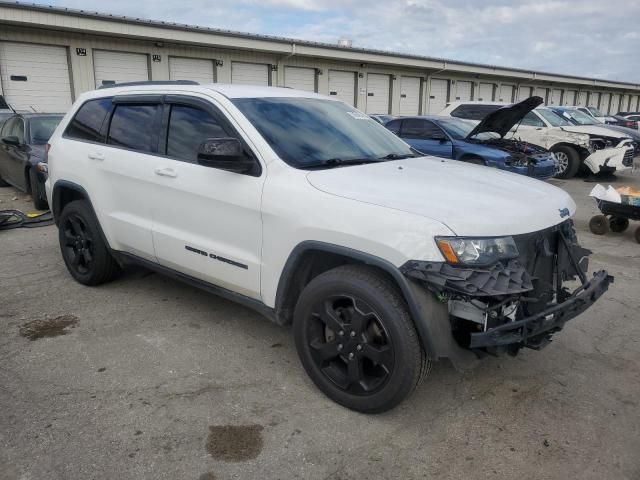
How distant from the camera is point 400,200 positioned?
2818 millimetres

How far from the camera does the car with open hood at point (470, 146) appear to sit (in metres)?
10.3

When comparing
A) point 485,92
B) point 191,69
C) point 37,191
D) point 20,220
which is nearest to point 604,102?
point 485,92

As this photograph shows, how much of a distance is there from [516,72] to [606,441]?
37.3 m

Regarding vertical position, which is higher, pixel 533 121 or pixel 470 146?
pixel 533 121

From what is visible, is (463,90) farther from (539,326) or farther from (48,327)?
(539,326)

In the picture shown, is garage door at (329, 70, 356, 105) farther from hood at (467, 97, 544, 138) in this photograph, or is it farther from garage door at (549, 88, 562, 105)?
garage door at (549, 88, 562, 105)

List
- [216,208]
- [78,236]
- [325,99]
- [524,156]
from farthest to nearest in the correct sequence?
[524,156]
[78,236]
[325,99]
[216,208]

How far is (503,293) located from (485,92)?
3592 cm

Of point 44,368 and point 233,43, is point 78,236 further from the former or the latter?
point 233,43

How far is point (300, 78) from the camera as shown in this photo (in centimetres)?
2419

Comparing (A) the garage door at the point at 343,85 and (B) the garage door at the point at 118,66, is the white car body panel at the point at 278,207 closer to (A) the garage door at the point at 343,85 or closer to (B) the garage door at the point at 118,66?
(B) the garage door at the point at 118,66

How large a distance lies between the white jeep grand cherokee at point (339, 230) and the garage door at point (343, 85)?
22100 mm

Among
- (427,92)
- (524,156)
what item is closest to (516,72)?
(427,92)

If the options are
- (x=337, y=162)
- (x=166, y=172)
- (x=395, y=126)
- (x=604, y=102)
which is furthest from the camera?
(x=604, y=102)
